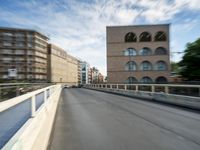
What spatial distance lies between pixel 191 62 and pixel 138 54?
79.5 feet

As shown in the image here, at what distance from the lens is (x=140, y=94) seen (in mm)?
21219

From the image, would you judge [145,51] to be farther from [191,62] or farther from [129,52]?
[191,62]

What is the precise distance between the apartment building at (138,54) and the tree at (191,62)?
19.7 metres

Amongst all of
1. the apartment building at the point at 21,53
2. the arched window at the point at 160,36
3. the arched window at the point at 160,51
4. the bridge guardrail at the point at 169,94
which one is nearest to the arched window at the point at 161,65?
the arched window at the point at 160,51

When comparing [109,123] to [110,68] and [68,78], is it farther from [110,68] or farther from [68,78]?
[68,78]

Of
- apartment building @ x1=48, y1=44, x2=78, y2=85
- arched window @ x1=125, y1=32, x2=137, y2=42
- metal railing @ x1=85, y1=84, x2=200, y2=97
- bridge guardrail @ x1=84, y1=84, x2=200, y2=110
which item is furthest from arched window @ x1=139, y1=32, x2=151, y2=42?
apartment building @ x1=48, y1=44, x2=78, y2=85

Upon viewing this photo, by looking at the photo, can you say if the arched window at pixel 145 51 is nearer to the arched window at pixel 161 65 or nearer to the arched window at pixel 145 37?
the arched window at pixel 145 37

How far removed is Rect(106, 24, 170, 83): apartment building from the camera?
2825 inches

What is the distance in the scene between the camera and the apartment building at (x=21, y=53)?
102 meters

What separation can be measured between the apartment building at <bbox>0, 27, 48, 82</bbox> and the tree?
2918 inches

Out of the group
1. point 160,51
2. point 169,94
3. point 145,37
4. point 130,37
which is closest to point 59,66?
point 130,37

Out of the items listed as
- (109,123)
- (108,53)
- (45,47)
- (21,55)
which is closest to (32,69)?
(21,55)

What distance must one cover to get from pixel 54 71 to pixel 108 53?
63.2m

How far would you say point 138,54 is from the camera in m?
72.4
